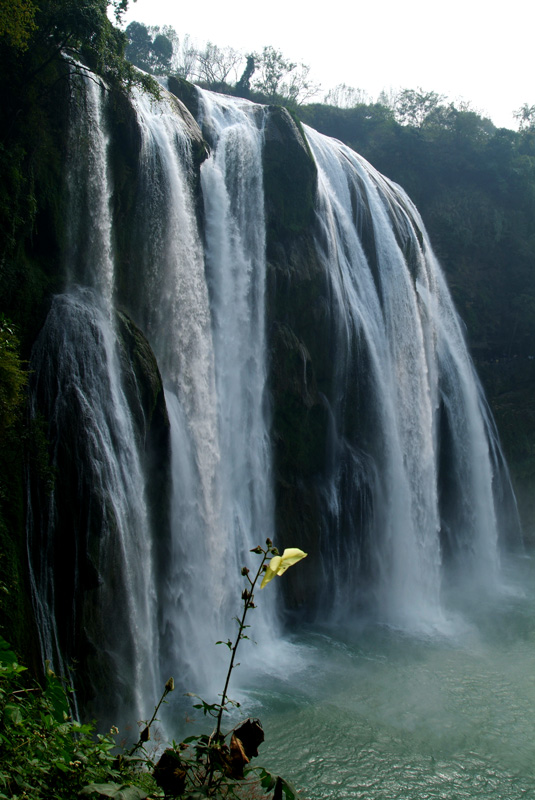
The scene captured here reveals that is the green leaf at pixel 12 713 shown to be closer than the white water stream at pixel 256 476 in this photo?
Yes

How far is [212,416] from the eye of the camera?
11.6m

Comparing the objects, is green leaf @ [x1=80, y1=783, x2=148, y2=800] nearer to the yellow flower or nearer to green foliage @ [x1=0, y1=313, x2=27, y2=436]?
the yellow flower

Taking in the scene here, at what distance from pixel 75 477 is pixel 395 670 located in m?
6.98

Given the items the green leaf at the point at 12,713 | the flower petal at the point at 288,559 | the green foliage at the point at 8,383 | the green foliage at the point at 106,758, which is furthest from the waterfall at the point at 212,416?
the flower petal at the point at 288,559

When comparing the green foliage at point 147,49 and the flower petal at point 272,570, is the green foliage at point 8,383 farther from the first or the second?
the green foliage at point 147,49

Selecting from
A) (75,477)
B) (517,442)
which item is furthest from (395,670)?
(517,442)

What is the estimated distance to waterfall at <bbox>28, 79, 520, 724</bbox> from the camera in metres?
7.75

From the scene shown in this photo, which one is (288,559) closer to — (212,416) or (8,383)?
(8,383)

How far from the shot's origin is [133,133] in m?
10.2

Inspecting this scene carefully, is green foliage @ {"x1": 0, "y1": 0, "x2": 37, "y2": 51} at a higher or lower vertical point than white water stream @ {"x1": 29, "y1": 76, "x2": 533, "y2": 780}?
Result: higher

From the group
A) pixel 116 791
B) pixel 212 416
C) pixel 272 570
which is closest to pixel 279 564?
pixel 272 570

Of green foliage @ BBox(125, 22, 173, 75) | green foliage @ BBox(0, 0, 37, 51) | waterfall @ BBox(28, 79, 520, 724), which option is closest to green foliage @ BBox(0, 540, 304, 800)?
waterfall @ BBox(28, 79, 520, 724)

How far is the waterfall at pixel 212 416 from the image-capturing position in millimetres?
7750

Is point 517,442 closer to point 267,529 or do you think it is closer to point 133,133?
point 267,529
